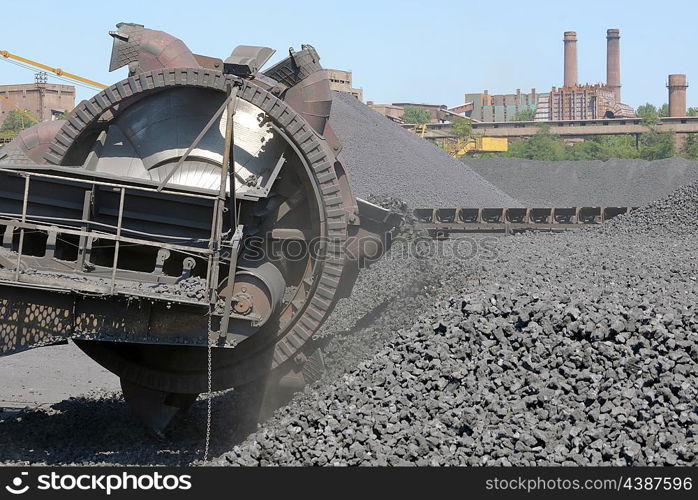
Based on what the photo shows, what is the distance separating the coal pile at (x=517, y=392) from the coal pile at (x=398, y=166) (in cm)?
2134

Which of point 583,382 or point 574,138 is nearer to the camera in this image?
point 583,382

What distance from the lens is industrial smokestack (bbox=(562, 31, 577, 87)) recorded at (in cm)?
9644

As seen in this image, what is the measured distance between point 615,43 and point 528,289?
312ft

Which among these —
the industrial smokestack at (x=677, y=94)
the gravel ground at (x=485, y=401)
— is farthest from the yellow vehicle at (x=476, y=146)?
the gravel ground at (x=485, y=401)

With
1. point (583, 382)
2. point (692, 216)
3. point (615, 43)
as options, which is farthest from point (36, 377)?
point (615, 43)

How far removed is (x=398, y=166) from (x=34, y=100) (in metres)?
60.1

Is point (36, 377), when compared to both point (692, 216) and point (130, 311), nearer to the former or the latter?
point (130, 311)

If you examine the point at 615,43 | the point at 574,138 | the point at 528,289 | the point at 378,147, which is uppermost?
the point at 615,43

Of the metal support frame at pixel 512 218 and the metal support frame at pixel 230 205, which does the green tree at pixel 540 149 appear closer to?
the metal support frame at pixel 512 218

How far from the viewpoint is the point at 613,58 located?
98.3 m

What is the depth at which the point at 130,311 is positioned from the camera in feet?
24.7

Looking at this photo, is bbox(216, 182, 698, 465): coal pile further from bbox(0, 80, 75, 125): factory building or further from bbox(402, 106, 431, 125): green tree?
bbox(0, 80, 75, 125): factory building

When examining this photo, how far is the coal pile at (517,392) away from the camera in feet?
20.2

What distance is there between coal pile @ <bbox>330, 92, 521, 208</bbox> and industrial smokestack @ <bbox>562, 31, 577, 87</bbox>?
5867cm
